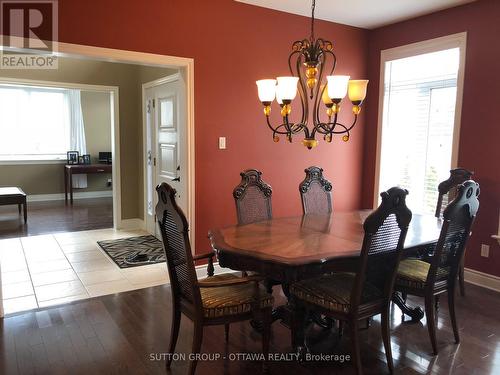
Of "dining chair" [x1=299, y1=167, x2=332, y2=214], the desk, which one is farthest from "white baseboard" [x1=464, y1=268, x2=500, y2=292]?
the desk

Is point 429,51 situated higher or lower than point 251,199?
higher

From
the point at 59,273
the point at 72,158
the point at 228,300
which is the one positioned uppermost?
the point at 72,158

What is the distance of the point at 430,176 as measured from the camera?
4391 mm

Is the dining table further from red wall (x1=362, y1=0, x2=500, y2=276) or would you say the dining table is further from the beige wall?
the beige wall

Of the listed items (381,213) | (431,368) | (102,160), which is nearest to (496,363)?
(431,368)

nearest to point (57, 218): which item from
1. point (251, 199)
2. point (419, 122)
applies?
point (251, 199)

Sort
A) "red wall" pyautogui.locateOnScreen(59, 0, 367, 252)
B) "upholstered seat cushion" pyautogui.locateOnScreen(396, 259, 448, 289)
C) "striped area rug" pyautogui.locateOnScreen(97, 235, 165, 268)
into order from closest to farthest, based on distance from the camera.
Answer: "upholstered seat cushion" pyautogui.locateOnScreen(396, 259, 448, 289) < "red wall" pyautogui.locateOnScreen(59, 0, 367, 252) < "striped area rug" pyautogui.locateOnScreen(97, 235, 165, 268)

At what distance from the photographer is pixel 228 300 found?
88.5 inches

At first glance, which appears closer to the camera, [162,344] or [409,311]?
[162,344]

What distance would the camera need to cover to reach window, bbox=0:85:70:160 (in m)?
8.16

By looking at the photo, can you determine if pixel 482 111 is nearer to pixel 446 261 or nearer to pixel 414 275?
pixel 446 261

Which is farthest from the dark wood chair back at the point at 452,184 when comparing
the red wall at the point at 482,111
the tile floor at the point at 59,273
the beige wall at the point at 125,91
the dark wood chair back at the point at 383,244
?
the beige wall at the point at 125,91

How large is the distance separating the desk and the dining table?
20.1 feet

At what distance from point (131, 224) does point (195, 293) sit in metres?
4.23
